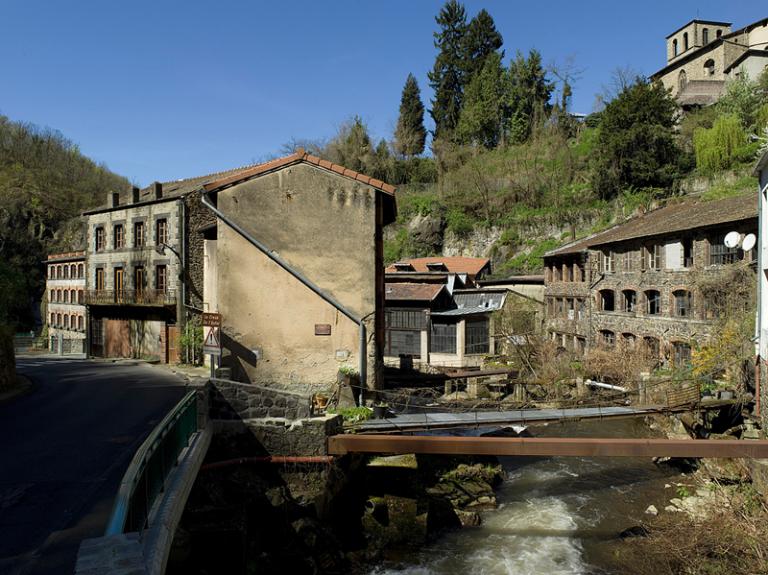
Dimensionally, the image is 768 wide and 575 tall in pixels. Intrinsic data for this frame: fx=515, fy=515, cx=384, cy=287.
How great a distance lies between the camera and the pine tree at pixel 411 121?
59.7 metres

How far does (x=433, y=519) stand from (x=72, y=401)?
31.8ft

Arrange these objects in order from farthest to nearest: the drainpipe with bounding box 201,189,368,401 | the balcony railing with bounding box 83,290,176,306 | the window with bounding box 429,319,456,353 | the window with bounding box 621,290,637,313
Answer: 1. the window with bounding box 429,319,456,353
2. the balcony railing with bounding box 83,290,176,306
3. the window with bounding box 621,290,637,313
4. the drainpipe with bounding box 201,189,368,401

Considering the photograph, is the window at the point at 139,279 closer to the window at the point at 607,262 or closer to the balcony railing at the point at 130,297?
the balcony railing at the point at 130,297

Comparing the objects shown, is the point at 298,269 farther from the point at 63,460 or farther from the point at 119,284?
the point at 119,284

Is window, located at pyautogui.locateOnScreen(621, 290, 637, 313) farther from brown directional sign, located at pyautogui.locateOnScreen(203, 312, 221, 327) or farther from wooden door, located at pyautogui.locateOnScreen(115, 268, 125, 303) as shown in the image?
wooden door, located at pyautogui.locateOnScreen(115, 268, 125, 303)

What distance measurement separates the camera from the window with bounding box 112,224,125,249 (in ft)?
98.4

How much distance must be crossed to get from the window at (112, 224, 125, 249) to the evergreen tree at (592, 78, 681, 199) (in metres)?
35.5

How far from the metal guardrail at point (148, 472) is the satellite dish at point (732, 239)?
1919 cm

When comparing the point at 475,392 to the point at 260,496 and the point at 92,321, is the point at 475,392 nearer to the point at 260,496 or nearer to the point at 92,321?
the point at 260,496

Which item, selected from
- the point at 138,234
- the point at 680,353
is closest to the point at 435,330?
the point at 680,353

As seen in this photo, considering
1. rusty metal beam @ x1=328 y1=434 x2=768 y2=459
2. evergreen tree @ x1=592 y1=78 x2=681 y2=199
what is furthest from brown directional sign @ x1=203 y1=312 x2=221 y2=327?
evergreen tree @ x1=592 y1=78 x2=681 y2=199

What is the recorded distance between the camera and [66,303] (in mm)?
42719

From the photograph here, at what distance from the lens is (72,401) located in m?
12.9

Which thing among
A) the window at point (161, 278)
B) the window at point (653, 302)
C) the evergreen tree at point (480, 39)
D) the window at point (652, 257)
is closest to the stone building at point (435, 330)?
the window at point (653, 302)
